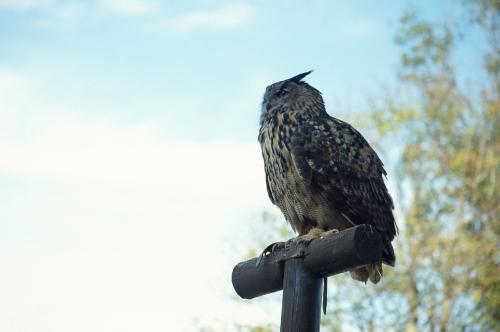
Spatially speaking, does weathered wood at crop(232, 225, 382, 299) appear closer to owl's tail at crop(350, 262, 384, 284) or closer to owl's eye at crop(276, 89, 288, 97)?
owl's tail at crop(350, 262, 384, 284)

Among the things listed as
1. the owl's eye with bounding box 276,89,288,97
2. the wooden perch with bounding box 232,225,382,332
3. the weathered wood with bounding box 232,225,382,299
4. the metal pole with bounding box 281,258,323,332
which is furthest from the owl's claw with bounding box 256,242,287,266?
the owl's eye with bounding box 276,89,288,97

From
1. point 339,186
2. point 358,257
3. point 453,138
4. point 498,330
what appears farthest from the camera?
point 453,138

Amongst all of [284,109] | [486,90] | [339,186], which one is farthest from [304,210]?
[486,90]

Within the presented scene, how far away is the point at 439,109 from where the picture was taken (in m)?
11.1

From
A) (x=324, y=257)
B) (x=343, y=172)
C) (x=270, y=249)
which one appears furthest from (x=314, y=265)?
(x=343, y=172)

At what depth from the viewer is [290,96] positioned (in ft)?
12.6

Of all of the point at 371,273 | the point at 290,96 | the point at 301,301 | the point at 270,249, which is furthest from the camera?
the point at 290,96

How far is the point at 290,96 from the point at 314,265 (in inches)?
63.4

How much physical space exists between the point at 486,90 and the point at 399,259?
355 centimetres

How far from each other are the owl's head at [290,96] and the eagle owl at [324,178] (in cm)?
13

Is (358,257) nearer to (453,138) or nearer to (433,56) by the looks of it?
(453,138)

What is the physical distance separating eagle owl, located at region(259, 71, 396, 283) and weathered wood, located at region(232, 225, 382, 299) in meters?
0.45

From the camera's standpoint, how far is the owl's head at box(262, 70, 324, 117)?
3.75m

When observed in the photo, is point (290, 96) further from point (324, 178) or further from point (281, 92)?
point (324, 178)
